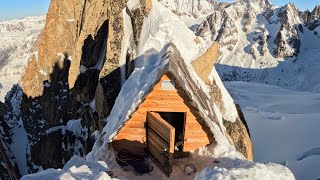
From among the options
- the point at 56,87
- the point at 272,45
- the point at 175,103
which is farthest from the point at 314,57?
the point at 175,103

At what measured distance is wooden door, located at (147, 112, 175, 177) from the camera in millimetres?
8898

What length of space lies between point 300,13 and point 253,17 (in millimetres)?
24479

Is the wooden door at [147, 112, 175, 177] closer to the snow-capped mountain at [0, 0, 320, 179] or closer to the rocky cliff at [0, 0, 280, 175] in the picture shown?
the snow-capped mountain at [0, 0, 320, 179]

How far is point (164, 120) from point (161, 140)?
1.81ft

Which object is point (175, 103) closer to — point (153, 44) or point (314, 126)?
point (153, 44)

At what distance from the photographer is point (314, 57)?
15338cm

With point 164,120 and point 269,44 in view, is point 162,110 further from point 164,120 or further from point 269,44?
point 269,44

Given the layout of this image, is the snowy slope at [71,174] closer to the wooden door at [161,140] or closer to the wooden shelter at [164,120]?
the wooden door at [161,140]

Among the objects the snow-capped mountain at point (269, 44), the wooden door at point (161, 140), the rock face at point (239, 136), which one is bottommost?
the snow-capped mountain at point (269, 44)

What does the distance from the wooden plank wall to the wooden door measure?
236 mm

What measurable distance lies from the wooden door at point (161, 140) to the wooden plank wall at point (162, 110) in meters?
0.24

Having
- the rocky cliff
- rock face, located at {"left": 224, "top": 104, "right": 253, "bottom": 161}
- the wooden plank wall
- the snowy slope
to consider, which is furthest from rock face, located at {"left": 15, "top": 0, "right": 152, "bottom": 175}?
the snowy slope

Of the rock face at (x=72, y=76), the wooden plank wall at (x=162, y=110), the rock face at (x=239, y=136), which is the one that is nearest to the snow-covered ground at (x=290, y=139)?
the rock face at (x=239, y=136)

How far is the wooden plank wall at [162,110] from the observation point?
9.75 meters
